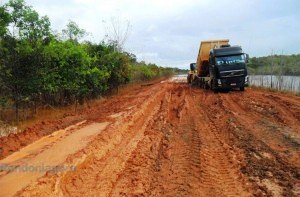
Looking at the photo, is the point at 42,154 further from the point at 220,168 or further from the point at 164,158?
the point at 220,168

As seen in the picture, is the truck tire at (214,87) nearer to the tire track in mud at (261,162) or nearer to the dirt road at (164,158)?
the dirt road at (164,158)

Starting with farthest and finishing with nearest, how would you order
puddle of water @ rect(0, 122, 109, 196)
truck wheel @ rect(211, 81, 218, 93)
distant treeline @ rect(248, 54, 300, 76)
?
distant treeline @ rect(248, 54, 300, 76), truck wheel @ rect(211, 81, 218, 93), puddle of water @ rect(0, 122, 109, 196)

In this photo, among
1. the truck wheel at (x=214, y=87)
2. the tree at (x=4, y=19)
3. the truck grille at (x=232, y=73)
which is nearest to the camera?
the tree at (x=4, y=19)

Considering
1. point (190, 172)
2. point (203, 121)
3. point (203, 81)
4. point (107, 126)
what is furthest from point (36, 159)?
point (203, 81)

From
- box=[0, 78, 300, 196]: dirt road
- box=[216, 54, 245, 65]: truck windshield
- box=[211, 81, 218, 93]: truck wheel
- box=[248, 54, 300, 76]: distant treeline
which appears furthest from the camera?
box=[248, 54, 300, 76]: distant treeline

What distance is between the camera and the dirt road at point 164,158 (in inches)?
290

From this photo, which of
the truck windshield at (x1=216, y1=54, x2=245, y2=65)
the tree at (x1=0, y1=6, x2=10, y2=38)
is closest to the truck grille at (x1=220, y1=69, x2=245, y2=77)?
the truck windshield at (x1=216, y1=54, x2=245, y2=65)

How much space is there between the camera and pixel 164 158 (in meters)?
9.46

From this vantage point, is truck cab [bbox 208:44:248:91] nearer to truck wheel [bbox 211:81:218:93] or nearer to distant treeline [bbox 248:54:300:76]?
truck wheel [bbox 211:81:218:93]

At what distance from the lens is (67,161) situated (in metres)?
9.40

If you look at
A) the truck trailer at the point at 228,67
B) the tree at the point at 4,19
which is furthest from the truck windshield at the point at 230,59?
the tree at the point at 4,19

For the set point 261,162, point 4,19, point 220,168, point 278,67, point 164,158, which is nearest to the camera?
point 220,168

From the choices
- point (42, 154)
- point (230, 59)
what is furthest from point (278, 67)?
point (42, 154)

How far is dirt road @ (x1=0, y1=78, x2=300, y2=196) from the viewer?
24.2 feet
